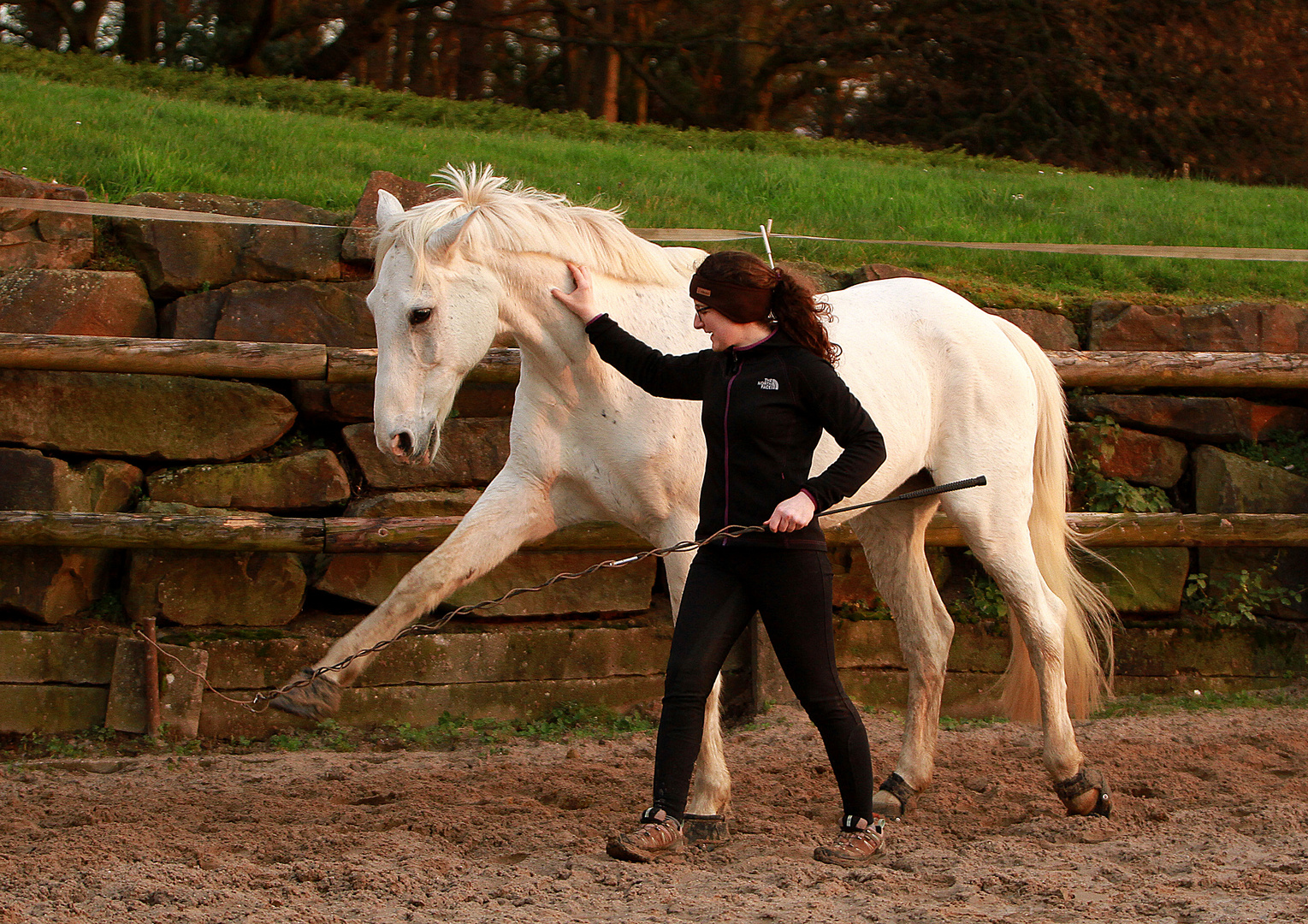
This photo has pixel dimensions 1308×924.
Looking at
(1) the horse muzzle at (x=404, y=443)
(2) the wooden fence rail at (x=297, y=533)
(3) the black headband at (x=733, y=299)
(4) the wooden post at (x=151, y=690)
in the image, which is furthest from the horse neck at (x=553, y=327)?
(4) the wooden post at (x=151, y=690)

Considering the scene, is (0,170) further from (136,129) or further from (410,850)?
(410,850)

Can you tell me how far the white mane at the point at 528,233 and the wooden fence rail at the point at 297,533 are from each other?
1460 mm

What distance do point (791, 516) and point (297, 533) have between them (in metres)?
2.59

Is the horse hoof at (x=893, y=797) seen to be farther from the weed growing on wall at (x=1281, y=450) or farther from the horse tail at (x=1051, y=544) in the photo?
the weed growing on wall at (x=1281, y=450)

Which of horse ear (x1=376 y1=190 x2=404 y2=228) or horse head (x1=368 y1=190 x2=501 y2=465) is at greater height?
horse ear (x1=376 y1=190 x2=404 y2=228)

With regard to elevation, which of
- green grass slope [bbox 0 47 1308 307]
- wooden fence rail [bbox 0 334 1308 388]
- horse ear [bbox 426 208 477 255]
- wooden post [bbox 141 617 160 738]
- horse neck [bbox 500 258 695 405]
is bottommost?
wooden post [bbox 141 617 160 738]

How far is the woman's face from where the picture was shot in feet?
10.7

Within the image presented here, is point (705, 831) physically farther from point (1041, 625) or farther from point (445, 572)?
point (1041, 625)

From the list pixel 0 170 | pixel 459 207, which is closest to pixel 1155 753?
pixel 459 207

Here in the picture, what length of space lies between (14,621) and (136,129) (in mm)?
4085

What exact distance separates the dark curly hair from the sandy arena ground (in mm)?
1416

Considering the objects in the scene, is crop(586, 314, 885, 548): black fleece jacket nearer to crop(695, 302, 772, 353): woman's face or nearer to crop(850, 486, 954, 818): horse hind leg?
crop(695, 302, 772, 353): woman's face

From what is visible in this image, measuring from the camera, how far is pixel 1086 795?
3.91m

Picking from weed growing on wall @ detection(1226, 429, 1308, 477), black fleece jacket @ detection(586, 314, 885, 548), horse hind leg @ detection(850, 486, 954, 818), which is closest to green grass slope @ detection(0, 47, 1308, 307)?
weed growing on wall @ detection(1226, 429, 1308, 477)
